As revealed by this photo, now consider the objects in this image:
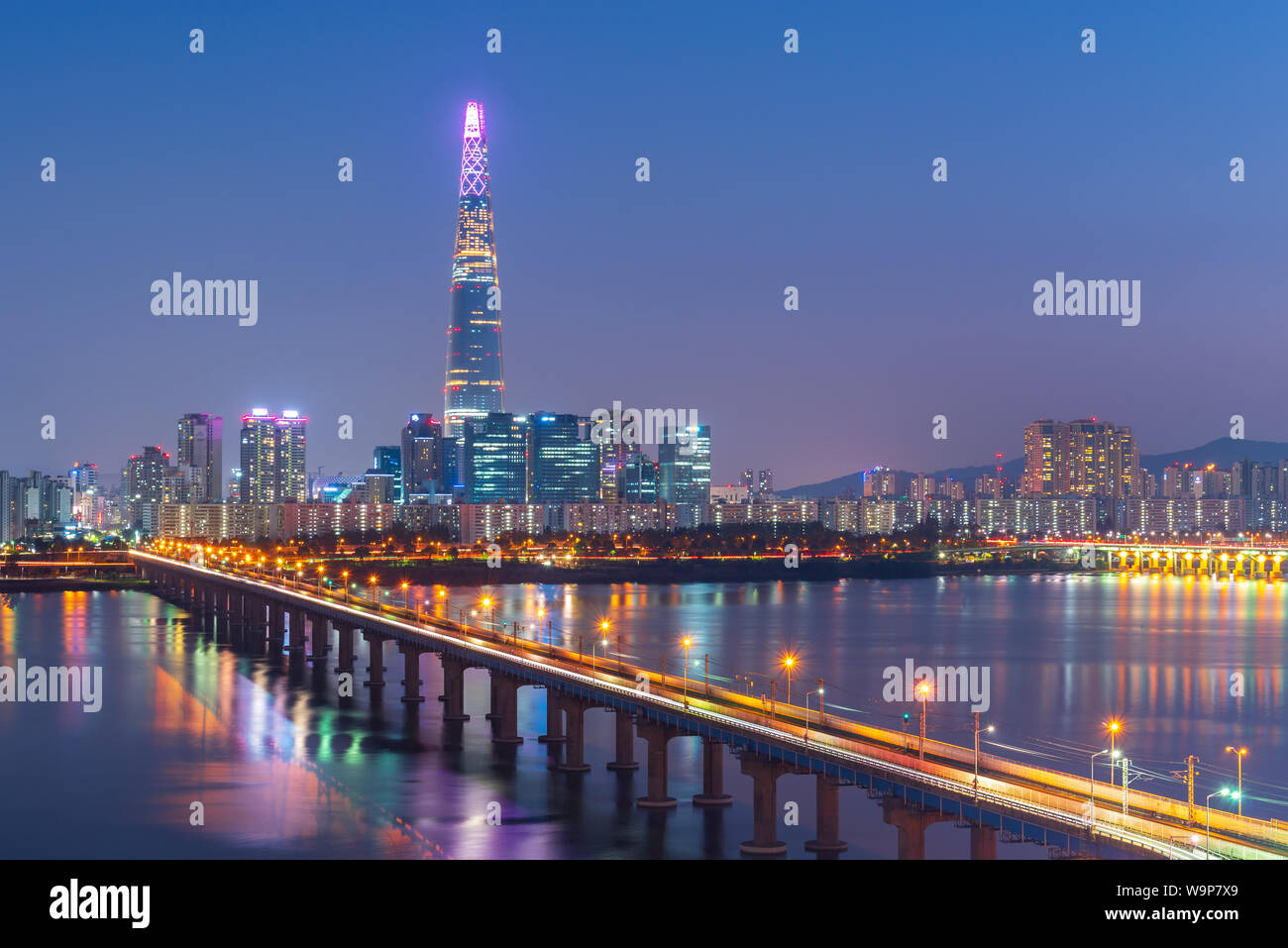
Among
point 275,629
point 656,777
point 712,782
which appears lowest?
point 275,629

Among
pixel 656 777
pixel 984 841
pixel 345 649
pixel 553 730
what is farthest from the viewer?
pixel 345 649

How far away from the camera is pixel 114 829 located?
36.9m

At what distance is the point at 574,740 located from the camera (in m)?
40.7

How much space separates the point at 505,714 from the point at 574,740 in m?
5.64

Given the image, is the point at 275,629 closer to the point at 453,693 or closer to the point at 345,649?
the point at 345,649

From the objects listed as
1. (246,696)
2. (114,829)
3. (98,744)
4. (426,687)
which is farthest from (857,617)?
(114,829)

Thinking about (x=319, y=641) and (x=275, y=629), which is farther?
(x=275, y=629)

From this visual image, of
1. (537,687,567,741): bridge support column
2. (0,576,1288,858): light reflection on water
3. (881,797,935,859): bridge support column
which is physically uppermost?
(881,797,935,859): bridge support column

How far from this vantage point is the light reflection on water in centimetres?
3475

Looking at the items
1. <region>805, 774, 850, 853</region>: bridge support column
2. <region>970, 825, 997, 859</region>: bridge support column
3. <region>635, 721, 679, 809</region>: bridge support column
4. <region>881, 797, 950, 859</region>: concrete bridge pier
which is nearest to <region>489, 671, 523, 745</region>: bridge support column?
<region>635, 721, 679, 809</region>: bridge support column

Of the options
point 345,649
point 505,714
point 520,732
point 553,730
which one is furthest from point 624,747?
point 345,649

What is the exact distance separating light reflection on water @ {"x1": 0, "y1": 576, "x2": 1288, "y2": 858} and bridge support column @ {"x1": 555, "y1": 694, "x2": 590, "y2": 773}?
2.46 feet

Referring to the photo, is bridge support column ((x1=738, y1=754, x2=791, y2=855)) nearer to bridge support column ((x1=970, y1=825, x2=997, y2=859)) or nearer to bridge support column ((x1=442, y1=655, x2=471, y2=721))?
bridge support column ((x1=970, y1=825, x2=997, y2=859))
